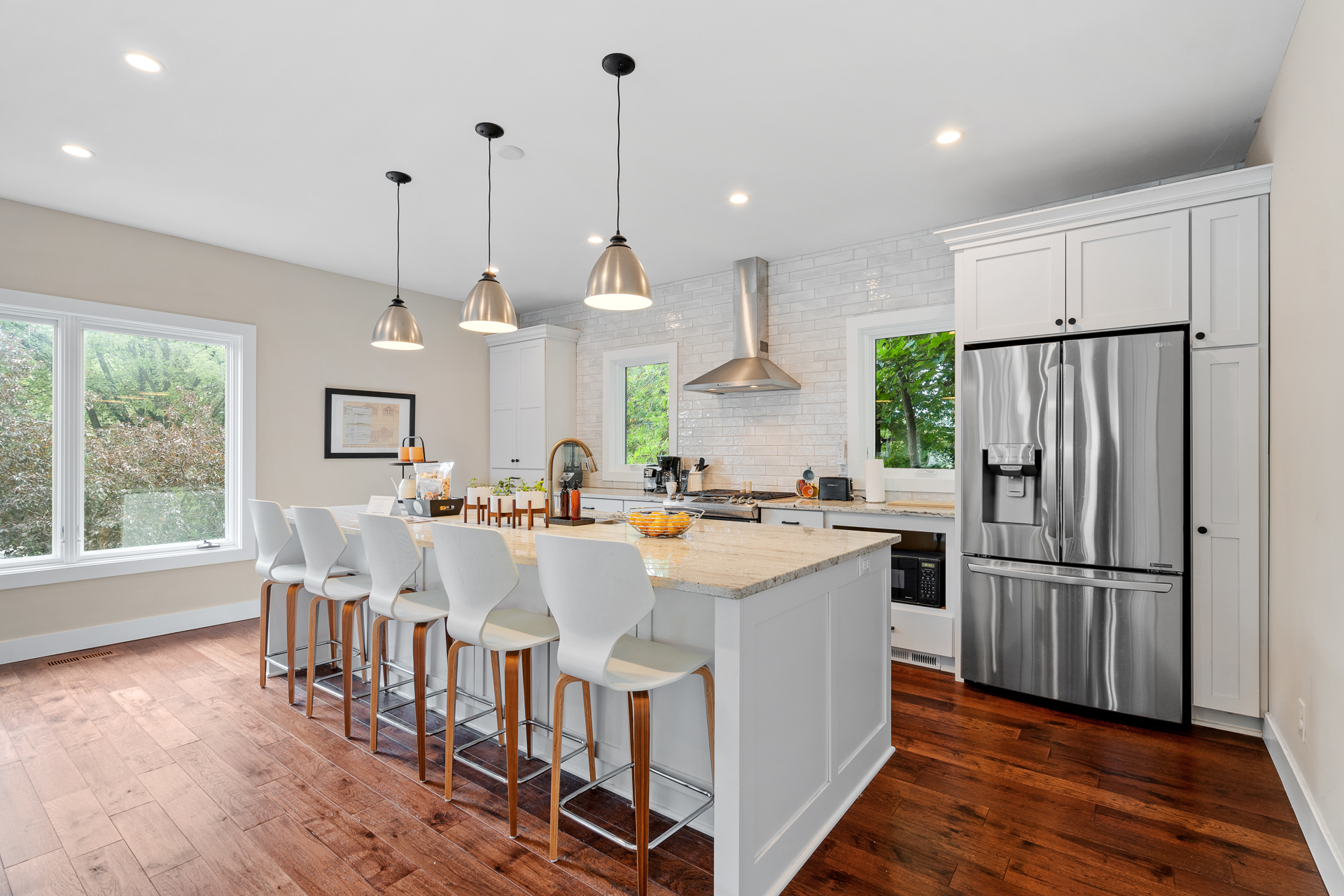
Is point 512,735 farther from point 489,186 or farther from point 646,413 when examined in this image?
point 646,413

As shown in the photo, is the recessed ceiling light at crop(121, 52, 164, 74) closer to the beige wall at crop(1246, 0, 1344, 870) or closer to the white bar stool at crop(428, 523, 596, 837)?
the white bar stool at crop(428, 523, 596, 837)

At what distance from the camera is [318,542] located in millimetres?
2881

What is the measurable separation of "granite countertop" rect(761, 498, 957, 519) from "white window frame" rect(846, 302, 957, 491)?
26cm

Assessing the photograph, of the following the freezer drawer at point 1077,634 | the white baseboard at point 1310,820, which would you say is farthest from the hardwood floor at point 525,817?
the freezer drawer at point 1077,634

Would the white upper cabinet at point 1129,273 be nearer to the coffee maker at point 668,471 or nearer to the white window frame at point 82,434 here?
the coffee maker at point 668,471

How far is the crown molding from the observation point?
8.70ft

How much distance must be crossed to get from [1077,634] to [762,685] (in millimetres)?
2036

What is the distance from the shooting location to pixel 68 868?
6.18ft

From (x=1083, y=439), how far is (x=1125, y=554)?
1.76 feet

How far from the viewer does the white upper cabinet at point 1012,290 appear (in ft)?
10.1

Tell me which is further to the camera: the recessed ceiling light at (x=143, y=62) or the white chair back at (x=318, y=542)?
the white chair back at (x=318, y=542)

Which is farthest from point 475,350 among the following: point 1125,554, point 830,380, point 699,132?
point 1125,554

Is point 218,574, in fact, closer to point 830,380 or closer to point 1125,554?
point 830,380

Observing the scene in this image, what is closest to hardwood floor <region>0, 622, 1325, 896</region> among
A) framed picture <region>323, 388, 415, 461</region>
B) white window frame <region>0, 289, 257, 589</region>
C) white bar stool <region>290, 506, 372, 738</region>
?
white bar stool <region>290, 506, 372, 738</region>
